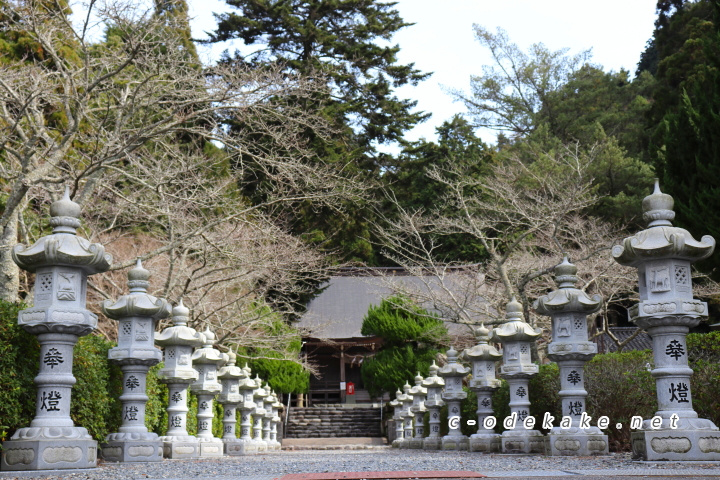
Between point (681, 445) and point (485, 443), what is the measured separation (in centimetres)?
515

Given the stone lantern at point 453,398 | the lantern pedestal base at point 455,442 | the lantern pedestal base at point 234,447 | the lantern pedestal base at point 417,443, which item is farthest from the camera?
the lantern pedestal base at point 417,443

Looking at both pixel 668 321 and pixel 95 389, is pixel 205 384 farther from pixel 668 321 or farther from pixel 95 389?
pixel 668 321

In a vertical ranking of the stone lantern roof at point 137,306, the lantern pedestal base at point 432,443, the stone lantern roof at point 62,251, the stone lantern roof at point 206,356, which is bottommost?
the lantern pedestal base at point 432,443

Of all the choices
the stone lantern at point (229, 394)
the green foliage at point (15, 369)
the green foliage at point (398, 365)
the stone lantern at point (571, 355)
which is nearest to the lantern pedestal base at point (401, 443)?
the green foliage at point (398, 365)

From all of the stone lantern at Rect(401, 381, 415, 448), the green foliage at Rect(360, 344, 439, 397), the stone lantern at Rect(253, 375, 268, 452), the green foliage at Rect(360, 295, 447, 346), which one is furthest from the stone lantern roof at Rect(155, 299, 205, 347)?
the green foliage at Rect(360, 344, 439, 397)

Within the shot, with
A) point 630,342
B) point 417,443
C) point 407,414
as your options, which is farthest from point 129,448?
point 630,342

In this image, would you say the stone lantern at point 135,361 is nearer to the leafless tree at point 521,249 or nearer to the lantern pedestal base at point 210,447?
the lantern pedestal base at point 210,447

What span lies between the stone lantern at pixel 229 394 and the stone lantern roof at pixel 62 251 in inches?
309

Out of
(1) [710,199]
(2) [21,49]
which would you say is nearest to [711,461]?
(1) [710,199]

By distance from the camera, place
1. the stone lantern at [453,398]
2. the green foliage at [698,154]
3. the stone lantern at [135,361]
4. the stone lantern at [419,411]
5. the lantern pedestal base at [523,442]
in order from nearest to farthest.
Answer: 1. the stone lantern at [135,361]
2. the lantern pedestal base at [523,442]
3. the green foliage at [698,154]
4. the stone lantern at [453,398]
5. the stone lantern at [419,411]

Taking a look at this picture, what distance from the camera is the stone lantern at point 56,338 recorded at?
6.48 metres

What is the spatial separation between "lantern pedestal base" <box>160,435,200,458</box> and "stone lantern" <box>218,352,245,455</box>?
3.75 metres

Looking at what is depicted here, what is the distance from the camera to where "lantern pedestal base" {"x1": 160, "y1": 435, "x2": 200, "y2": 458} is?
1062 centimetres

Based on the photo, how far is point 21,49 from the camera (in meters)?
18.4
